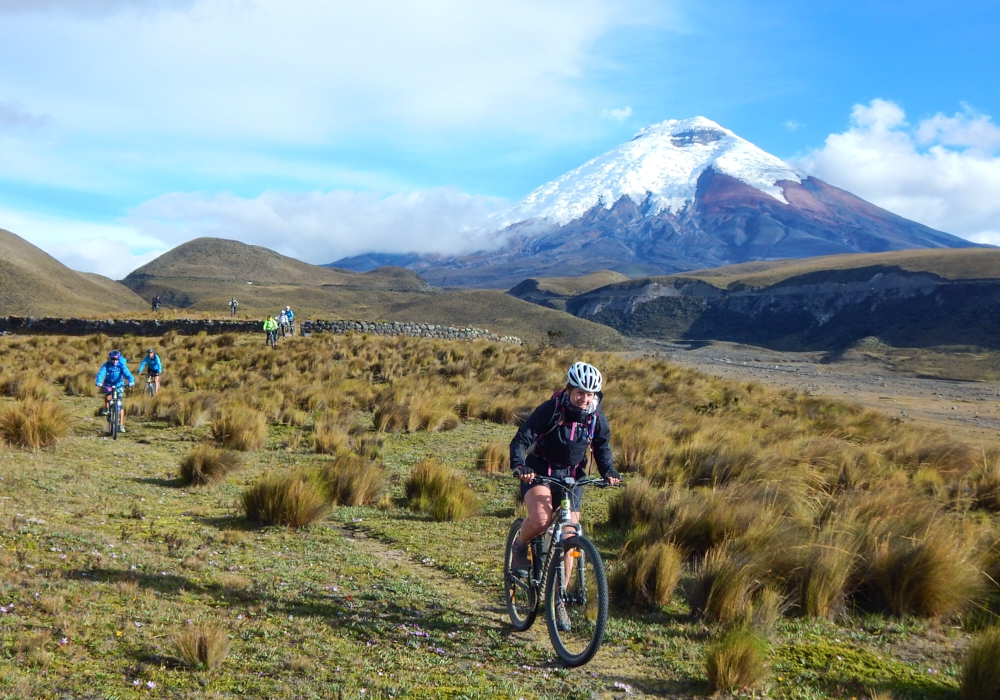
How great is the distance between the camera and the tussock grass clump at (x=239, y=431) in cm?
1177

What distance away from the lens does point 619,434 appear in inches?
499

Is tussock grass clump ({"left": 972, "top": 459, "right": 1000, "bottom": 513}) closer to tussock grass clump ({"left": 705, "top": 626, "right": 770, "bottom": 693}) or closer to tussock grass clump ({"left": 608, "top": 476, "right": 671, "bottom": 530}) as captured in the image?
tussock grass clump ({"left": 608, "top": 476, "right": 671, "bottom": 530})

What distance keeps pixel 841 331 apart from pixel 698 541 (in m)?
83.9

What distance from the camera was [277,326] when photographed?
101 ft

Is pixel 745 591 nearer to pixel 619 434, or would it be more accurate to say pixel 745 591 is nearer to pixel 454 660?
pixel 454 660

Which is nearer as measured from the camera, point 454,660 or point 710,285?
point 454,660

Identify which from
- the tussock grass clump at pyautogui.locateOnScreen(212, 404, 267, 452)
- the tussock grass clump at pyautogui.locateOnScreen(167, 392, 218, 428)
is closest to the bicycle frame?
the tussock grass clump at pyautogui.locateOnScreen(212, 404, 267, 452)

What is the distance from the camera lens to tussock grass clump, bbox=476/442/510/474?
438 inches

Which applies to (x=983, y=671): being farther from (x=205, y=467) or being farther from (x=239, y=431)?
(x=239, y=431)

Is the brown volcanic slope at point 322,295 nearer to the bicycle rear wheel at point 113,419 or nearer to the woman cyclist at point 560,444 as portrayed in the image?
the bicycle rear wheel at point 113,419

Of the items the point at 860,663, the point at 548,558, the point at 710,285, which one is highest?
the point at 710,285

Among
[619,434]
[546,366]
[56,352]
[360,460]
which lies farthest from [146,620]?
[56,352]

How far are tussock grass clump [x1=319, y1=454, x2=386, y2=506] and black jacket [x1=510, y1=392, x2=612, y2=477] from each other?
409 cm

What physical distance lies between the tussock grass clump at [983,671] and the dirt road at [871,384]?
15.6 metres
